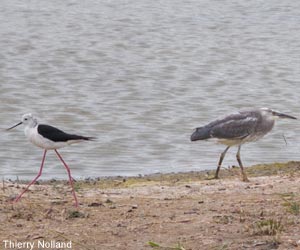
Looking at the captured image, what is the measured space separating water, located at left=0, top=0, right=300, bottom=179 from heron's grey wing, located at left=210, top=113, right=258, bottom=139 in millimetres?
1542

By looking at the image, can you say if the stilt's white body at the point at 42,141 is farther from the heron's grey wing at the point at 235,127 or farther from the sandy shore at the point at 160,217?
the heron's grey wing at the point at 235,127

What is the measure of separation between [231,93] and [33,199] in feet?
27.6

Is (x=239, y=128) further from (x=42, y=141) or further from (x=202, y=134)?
(x=42, y=141)

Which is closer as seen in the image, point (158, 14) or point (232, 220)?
point (232, 220)

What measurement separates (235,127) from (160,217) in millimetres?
3138

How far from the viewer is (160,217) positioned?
766 centimetres

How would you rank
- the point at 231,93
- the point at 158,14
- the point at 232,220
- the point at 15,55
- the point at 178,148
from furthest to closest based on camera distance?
the point at 158,14 < the point at 15,55 < the point at 231,93 < the point at 178,148 < the point at 232,220

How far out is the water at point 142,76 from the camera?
13.0 m

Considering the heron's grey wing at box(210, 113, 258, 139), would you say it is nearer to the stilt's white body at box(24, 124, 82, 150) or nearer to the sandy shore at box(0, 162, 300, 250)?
the sandy shore at box(0, 162, 300, 250)

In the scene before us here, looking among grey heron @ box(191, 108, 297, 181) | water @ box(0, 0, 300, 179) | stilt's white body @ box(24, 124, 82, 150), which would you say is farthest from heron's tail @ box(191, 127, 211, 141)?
stilt's white body @ box(24, 124, 82, 150)

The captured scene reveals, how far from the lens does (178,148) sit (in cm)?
1324

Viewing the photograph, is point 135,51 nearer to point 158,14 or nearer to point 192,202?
point 158,14

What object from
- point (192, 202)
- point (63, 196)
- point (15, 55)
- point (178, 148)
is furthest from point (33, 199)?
point (15, 55)

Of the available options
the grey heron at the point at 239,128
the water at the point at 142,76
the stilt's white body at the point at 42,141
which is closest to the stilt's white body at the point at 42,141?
the stilt's white body at the point at 42,141
